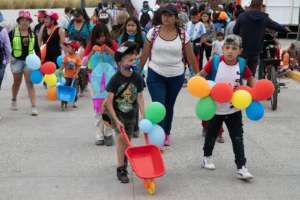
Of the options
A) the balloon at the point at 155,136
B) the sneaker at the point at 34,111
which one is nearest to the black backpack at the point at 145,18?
the sneaker at the point at 34,111

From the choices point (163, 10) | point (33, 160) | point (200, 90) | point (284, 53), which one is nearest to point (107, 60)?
point (163, 10)

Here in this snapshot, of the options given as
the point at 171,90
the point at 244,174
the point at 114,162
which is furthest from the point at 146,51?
the point at 244,174

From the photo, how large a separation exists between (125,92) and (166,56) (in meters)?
1.27

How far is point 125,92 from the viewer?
19.7 ft

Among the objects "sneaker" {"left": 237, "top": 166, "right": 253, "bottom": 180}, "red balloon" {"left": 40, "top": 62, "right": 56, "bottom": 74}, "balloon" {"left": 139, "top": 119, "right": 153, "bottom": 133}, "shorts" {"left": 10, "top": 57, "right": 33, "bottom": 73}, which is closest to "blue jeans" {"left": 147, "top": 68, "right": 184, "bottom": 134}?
"sneaker" {"left": 237, "top": 166, "right": 253, "bottom": 180}

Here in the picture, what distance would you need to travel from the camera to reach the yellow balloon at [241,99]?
583 centimetres

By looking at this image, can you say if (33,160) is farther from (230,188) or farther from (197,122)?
(197,122)

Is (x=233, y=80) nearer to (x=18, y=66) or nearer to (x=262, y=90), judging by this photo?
(x=262, y=90)

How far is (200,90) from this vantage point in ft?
19.2

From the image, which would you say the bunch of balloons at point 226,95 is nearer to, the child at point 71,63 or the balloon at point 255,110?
the balloon at point 255,110

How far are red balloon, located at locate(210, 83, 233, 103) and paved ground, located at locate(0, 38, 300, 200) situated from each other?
3.03ft

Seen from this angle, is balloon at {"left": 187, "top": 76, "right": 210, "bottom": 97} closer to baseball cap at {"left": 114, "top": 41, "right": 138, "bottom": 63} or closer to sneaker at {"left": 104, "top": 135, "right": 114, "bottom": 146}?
baseball cap at {"left": 114, "top": 41, "right": 138, "bottom": 63}

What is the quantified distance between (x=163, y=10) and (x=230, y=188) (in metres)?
2.29

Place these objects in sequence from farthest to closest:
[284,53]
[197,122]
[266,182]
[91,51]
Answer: [284,53] < [197,122] < [91,51] < [266,182]
